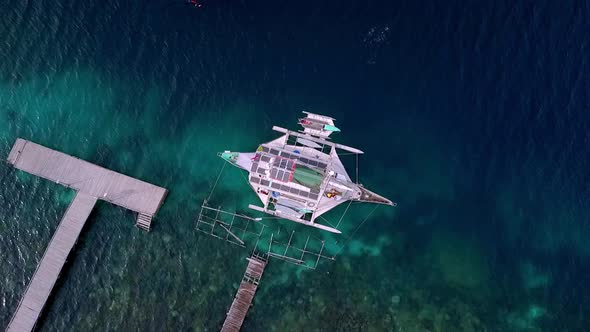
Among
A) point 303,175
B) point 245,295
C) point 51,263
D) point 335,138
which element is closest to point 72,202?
point 51,263

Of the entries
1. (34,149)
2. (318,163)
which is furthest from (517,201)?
(34,149)

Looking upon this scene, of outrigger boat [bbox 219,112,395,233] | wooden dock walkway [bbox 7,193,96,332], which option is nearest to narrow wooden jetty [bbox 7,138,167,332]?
wooden dock walkway [bbox 7,193,96,332]

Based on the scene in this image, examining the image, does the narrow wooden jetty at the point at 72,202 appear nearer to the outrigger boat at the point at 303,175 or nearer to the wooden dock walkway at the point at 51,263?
the wooden dock walkway at the point at 51,263

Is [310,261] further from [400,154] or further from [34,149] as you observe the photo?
[34,149]

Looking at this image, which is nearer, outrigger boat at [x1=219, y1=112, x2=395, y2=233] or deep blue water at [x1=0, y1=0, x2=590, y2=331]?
outrigger boat at [x1=219, y1=112, x2=395, y2=233]

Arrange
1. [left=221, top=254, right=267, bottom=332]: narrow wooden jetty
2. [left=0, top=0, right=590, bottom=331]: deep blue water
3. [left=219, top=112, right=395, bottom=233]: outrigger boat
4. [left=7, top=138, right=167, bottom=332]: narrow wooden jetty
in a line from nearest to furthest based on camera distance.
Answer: [left=221, top=254, right=267, bottom=332]: narrow wooden jetty, [left=7, top=138, right=167, bottom=332]: narrow wooden jetty, [left=219, top=112, right=395, bottom=233]: outrigger boat, [left=0, top=0, right=590, bottom=331]: deep blue water

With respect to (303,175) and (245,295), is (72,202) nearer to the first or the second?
(245,295)

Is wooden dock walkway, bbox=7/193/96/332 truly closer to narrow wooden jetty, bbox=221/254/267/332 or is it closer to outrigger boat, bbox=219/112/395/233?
outrigger boat, bbox=219/112/395/233
